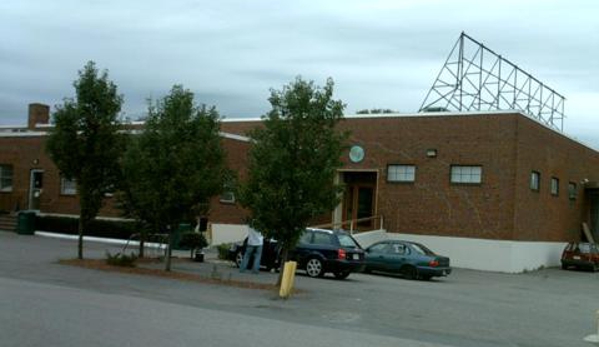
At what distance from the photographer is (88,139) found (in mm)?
20641

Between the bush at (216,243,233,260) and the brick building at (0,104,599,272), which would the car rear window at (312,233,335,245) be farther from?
the brick building at (0,104,599,272)

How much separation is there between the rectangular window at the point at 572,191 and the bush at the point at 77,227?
80.7ft

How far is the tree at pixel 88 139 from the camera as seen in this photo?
807 inches

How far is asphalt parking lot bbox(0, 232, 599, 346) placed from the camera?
496 inches

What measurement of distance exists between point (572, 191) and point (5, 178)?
31.0 metres

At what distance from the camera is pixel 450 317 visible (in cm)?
1445

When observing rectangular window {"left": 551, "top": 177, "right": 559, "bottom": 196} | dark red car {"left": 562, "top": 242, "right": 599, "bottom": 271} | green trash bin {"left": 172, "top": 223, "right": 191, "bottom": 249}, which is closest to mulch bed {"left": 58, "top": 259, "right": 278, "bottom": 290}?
green trash bin {"left": 172, "top": 223, "right": 191, "bottom": 249}

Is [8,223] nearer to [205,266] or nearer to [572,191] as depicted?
[205,266]

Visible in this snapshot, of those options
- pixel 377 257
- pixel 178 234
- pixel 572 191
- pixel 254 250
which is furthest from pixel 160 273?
pixel 572 191

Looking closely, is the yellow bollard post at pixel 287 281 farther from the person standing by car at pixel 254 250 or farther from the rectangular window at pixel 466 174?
the rectangular window at pixel 466 174

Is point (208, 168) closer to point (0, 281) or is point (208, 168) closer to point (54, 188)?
point (0, 281)

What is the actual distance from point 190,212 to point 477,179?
1626 cm

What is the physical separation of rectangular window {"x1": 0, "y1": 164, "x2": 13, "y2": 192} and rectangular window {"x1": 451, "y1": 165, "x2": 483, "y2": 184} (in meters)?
22.2

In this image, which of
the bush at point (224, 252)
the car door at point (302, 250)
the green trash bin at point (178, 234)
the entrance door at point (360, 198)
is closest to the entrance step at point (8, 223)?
the green trash bin at point (178, 234)
